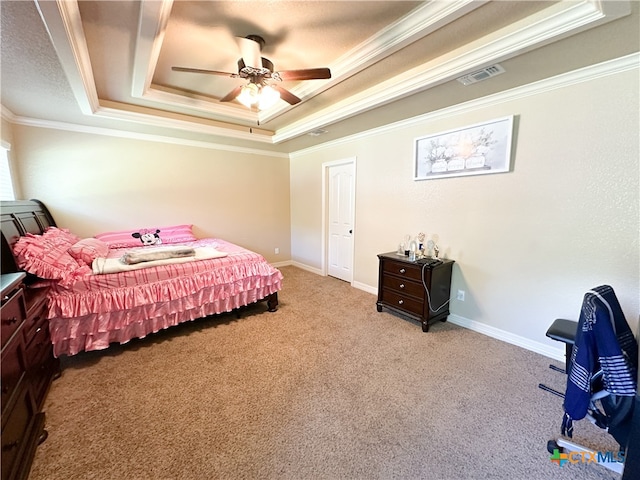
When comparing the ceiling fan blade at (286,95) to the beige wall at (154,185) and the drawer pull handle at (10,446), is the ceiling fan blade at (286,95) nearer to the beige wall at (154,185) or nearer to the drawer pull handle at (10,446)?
the beige wall at (154,185)

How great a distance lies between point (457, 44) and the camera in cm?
203

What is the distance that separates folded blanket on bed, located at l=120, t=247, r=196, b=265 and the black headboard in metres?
0.75

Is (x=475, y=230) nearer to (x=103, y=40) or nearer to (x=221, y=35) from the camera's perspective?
(x=221, y=35)

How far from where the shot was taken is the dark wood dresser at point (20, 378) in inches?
46.9

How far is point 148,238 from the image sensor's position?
3.70m

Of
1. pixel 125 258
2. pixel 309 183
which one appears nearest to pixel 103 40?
pixel 125 258

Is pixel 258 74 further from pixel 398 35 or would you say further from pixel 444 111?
pixel 444 111

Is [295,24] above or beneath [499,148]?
above

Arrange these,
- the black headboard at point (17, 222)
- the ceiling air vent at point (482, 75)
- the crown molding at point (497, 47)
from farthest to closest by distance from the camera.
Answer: the ceiling air vent at point (482, 75) → the black headboard at point (17, 222) → the crown molding at point (497, 47)

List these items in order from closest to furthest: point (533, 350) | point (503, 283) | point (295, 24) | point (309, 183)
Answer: point (295, 24) < point (533, 350) < point (503, 283) < point (309, 183)

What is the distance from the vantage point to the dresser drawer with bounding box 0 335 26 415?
1.19 meters

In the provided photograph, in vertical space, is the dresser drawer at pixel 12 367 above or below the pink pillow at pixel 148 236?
below

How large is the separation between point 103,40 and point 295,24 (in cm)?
147

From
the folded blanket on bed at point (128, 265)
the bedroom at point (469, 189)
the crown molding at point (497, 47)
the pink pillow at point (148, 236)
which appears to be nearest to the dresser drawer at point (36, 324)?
the folded blanket on bed at point (128, 265)
